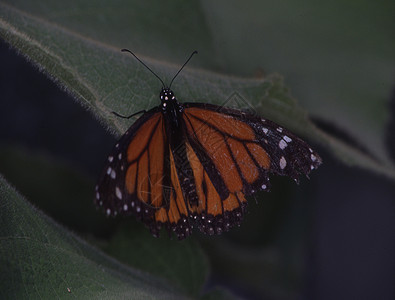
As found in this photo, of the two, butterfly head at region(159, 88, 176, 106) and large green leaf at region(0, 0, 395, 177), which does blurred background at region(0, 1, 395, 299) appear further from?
butterfly head at region(159, 88, 176, 106)

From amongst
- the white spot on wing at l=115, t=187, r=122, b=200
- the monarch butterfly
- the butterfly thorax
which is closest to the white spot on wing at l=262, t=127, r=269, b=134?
the monarch butterfly

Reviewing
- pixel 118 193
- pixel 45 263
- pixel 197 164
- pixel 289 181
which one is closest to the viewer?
pixel 45 263

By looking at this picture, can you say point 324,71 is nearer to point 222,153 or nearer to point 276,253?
point 222,153

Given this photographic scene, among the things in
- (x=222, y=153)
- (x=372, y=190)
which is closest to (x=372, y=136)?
(x=222, y=153)

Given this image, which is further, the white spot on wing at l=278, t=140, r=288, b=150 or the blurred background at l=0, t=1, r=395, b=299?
the blurred background at l=0, t=1, r=395, b=299

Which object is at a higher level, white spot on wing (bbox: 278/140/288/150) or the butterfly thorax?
white spot on wing (bbox: 278/140/288/150)

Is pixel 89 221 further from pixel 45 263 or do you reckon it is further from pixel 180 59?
pixel 45 263

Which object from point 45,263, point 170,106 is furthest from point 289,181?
point 45,263

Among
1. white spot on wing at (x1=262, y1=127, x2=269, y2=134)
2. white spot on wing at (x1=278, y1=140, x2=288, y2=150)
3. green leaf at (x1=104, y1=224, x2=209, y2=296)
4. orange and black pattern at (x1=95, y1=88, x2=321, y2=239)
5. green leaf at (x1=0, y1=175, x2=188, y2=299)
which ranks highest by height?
white spot on wing at (x1=262, y1=127, x2=269, y2=134)

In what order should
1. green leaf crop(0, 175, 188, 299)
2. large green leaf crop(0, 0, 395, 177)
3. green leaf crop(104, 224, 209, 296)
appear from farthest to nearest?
1. green leaf crop(104, 224, 209, 296)
2. large green leaf crop(0, 0, 395, 177)
3. green leaf crop(0, 175, 188, 299)
